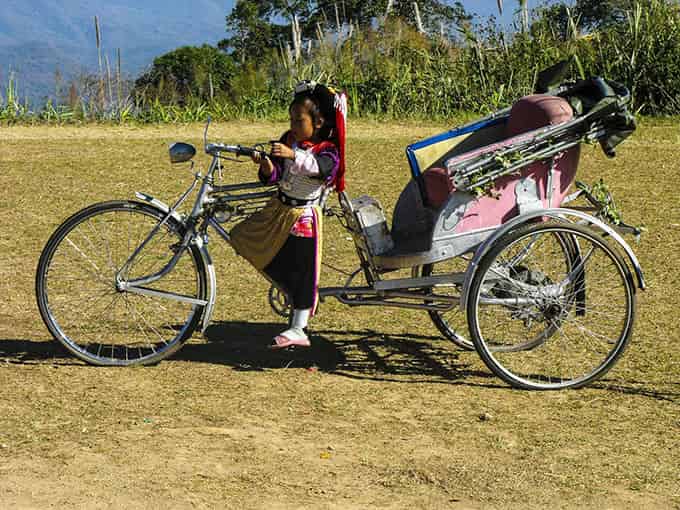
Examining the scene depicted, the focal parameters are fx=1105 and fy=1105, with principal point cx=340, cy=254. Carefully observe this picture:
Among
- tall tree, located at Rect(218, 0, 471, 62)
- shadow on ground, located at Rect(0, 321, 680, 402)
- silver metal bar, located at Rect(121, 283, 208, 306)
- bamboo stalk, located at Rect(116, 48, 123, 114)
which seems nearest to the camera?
silver metal bar, located at Rect(121, 283, 208, 306)

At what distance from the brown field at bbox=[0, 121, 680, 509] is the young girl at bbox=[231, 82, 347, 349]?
0.46 m

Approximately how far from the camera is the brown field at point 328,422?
4078 millimetres

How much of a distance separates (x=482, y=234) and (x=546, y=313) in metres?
0.51

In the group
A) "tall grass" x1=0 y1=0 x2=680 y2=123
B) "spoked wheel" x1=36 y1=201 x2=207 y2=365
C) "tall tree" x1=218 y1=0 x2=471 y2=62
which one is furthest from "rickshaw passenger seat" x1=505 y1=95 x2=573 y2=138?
"tall tree" x1=218 y1=0 x2=471 y2=62

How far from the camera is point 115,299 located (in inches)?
218

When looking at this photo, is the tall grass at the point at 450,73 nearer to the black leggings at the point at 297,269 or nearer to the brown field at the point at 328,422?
the brown field at the point at 328,422

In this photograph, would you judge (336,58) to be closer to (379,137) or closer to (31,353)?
(379,137)

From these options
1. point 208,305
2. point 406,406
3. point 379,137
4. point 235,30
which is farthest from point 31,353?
point 235,30

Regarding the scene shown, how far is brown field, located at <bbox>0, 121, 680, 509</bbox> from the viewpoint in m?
4.08

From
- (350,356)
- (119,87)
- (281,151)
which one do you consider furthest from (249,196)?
(119,87)

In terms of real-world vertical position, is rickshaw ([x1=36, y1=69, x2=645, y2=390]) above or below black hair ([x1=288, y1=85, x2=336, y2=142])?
below

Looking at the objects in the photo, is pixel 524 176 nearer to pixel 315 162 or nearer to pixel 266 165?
pixel 315 162

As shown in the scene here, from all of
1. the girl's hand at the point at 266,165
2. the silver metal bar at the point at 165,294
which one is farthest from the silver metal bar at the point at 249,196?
the silver metal bar at the point at 165,294

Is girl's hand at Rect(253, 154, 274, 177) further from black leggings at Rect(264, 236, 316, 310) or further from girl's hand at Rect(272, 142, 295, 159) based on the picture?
black leggings at Rect(264, 236, 316, 310)
